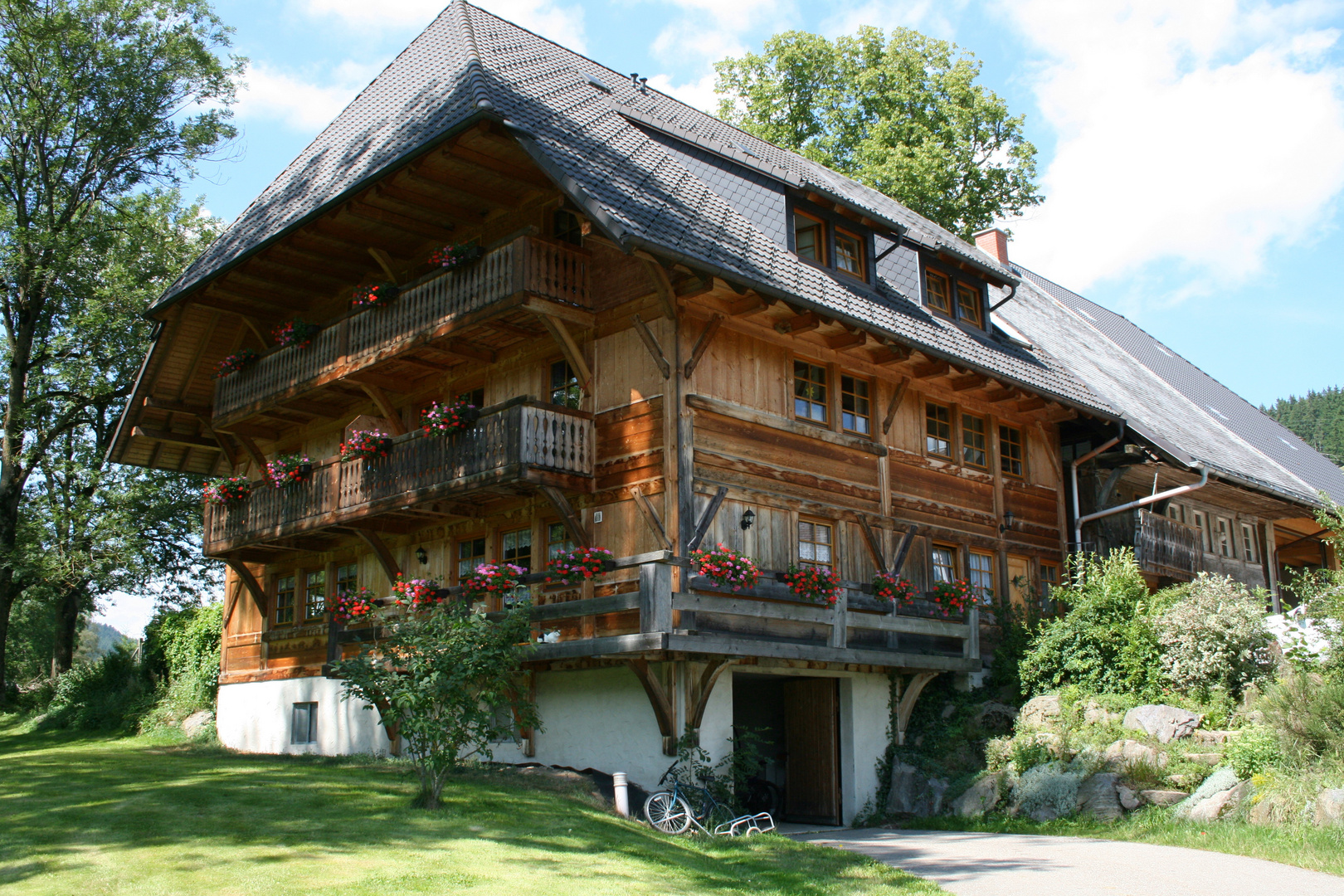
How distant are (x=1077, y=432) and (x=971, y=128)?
15.0 metres

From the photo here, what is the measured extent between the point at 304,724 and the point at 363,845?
1132 cm

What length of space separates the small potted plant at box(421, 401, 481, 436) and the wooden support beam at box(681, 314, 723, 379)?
9.51 ft

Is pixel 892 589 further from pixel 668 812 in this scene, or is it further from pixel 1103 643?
pixel 668 812

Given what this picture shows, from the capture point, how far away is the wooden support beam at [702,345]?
51.0 ft

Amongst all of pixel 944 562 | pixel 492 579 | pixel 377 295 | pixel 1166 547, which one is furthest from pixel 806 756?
pixel 377 295

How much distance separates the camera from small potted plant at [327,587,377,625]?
59.3ft

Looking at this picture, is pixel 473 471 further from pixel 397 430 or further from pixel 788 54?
pixel 788 54

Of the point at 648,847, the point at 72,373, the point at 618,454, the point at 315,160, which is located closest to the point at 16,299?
the point at 72,373

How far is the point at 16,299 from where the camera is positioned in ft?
95.1

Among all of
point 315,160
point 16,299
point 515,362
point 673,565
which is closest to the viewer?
point 673,565

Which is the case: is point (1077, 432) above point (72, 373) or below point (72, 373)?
below

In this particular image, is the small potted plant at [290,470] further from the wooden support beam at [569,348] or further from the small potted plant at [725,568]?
the small potted plant at [725,568]

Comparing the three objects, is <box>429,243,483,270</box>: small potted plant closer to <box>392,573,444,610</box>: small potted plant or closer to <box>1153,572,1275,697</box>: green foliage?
<box>392,573,444,610</box>: small potted plant

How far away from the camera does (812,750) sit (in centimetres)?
1780
